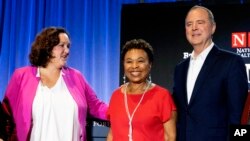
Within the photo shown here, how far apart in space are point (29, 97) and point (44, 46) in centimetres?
35

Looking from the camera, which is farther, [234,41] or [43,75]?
[234,41]

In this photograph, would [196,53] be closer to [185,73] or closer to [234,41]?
[185,73]

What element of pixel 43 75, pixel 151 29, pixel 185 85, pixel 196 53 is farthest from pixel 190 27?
pixel 151 29

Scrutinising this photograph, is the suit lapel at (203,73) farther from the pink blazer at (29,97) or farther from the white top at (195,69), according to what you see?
the pink blazer at (29,97)

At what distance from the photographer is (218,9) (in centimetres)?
354

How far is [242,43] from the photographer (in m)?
3.46

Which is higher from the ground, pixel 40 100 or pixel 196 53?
pixel 196 53

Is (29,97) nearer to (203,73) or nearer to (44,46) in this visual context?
(44,46)

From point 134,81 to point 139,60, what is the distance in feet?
0.42

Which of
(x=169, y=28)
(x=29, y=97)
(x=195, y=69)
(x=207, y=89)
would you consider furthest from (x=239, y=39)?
(x=29, y=97)

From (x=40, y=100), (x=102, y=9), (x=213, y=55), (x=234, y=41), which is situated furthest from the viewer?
(x=102, y=9)

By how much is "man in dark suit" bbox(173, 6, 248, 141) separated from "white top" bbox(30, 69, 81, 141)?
26.6 inches

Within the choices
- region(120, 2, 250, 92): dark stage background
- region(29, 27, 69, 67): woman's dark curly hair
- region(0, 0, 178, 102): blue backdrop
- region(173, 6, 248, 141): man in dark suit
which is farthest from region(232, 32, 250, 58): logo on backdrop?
region(29, 27, 69, 67): woman's dark curly hair

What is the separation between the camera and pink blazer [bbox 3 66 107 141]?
2.58m
